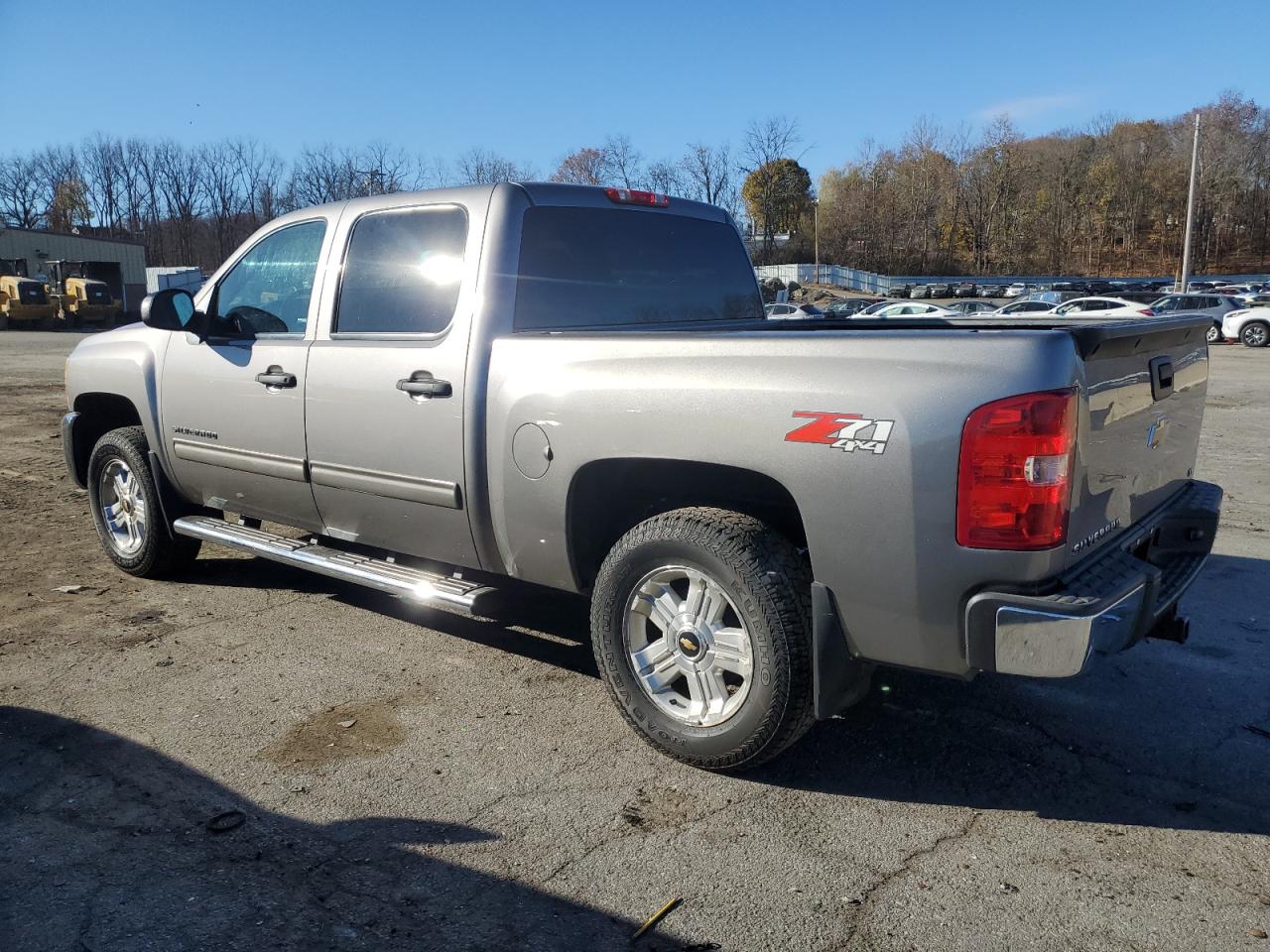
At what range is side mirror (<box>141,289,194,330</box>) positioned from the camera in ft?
16.2

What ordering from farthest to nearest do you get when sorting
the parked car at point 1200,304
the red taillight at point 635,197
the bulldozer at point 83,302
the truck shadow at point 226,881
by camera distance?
the bulldozer at point 83,302
the parked car at point 1200,304
the red taillight at point 635,197
the truck shadow at point 226,881

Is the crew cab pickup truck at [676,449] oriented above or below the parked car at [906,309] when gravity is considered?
above

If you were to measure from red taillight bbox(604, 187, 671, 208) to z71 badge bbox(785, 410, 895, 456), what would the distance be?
198 cm

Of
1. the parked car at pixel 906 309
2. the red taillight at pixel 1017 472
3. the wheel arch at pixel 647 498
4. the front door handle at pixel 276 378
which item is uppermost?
the front door handle at pixel 276 378

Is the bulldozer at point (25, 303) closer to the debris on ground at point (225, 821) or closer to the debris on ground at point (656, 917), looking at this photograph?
the debris on ground at point (225, 821)

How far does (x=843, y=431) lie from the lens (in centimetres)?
292

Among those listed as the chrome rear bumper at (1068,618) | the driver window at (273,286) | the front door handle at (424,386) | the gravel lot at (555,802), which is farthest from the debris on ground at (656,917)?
the driver window at (273,286)

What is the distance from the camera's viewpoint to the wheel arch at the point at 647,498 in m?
3.42

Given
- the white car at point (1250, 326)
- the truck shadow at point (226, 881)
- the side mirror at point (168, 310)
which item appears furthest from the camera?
the white car at point (1250, 326)

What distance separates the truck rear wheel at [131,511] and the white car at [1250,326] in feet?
108

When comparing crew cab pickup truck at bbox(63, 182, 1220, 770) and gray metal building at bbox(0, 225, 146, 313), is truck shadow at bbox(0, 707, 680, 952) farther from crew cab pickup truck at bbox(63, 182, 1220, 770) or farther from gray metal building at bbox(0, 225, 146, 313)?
gray metal building at bbox(0, 225, 146, 313)

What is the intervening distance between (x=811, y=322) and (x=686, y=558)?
58.3 inches

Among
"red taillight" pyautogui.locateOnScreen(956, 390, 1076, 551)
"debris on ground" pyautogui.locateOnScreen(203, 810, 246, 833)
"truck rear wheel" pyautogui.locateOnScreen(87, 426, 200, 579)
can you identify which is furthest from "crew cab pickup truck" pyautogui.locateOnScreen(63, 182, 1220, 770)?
"debris on ground" pyautogui.locateOnScreen(203, 810, 246, 833)

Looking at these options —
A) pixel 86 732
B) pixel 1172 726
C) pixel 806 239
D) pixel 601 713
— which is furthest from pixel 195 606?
pixel 806 239
